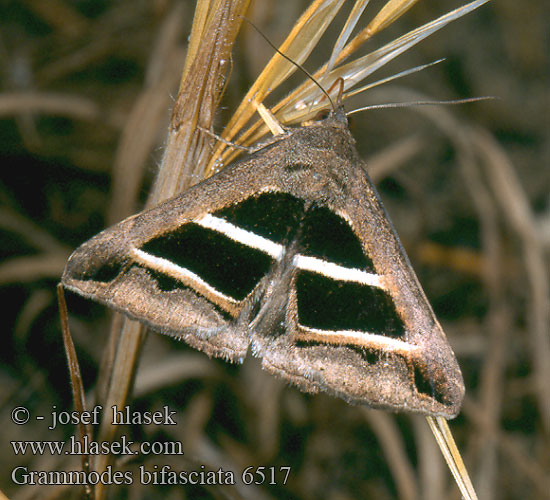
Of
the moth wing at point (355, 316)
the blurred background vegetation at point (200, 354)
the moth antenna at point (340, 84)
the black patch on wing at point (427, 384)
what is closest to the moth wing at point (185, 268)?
the moth wing at point (355, 316)

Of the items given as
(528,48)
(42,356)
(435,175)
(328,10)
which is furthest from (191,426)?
(528,48)

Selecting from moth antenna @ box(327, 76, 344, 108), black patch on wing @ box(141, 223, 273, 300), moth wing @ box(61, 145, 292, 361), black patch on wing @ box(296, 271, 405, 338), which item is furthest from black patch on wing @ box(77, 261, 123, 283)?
moth antenna @ box(327, 76, 344, 108)

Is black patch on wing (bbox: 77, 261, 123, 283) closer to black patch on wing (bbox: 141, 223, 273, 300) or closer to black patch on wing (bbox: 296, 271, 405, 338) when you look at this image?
black patch on wing (bbox: 141, 223, 273, 300)

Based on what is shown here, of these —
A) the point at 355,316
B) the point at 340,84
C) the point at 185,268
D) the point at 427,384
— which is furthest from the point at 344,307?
the point at 340,84

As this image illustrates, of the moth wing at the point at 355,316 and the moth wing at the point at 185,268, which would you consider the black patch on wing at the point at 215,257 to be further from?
the moth wing at the point at 355,316

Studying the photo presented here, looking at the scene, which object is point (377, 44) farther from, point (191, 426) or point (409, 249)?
point (191, 426)

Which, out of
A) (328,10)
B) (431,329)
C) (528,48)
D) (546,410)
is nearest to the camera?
(328,10)
